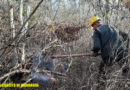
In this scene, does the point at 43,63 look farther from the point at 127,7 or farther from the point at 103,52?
the point at 127,7

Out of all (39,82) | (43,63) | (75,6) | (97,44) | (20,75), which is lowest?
(39,82)

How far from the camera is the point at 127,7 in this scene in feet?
16.1

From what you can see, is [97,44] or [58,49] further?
[58,49]

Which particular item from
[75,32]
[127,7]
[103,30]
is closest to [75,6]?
[75,32]

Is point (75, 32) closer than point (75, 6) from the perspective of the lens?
Yes

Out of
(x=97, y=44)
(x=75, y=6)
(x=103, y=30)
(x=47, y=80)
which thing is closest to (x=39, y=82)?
(x=47, y=80)

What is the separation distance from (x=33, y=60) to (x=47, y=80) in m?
0.69

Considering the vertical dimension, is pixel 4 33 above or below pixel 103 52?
above

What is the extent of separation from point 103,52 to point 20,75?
205 cm

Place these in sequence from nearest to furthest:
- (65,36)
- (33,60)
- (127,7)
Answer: (33,60) < (127,7) < (65,36)

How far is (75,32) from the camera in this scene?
33.7 ft

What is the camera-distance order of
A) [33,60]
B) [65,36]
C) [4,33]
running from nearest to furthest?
1. [4,33]
2. [33,60]
3. [65,36]

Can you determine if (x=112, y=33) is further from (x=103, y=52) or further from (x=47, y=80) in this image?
(x=47, y=80)

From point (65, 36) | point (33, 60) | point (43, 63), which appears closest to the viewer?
point (33, 60)
